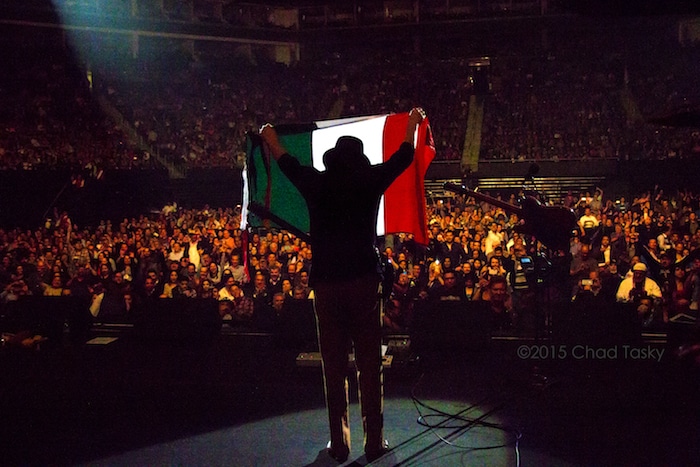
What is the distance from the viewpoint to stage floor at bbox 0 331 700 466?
3.88m

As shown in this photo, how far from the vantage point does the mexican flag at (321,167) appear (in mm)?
5032

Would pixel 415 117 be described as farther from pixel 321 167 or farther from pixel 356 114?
pixel 356 114

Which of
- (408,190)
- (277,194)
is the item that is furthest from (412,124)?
(277,194)

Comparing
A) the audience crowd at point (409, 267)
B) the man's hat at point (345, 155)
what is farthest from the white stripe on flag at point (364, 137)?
the man's hat at point (345, 155)

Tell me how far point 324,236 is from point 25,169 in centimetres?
1648

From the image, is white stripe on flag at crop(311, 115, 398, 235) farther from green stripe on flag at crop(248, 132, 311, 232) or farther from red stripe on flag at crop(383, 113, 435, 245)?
green stripe on flag at crop(248, 132, 311, 232)

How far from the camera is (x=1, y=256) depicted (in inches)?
464

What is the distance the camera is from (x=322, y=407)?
4.80 m

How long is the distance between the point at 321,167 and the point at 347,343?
2.05m

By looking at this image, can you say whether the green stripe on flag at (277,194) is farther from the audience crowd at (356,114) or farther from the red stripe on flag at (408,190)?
the red stripe on flag at (408,190)

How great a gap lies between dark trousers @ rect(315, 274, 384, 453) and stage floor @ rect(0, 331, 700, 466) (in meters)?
0.27

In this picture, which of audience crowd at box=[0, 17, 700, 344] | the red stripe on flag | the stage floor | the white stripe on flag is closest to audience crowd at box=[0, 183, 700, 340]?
audience crowd at box=[0, 17, 700, 344]

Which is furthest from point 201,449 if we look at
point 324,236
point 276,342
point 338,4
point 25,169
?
point 338,4

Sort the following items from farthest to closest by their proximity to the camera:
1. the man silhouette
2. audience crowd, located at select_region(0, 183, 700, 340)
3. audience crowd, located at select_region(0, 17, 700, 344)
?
audience crowd, located at select_region(0, 17, 700, 344)
audience crowd, located at select_region(0, 183, 700, 340)
the man silhouette
